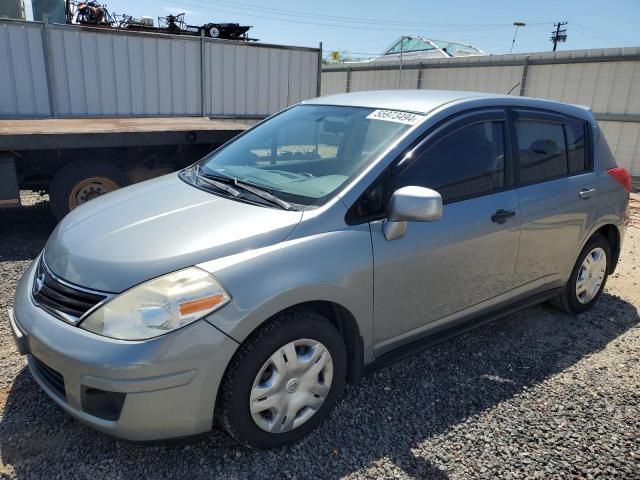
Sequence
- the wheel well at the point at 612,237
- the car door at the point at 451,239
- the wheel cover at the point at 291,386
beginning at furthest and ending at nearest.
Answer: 1. the wheel well at the point at 612,237
2. the car door at the point at 451,239
3. the wheel cover at the point at 291,386

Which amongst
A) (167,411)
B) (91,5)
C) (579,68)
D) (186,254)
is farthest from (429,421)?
(91,5)

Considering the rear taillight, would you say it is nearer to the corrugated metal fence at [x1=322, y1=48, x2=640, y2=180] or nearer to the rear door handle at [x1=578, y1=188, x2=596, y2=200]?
the rear door handle at [x1=578, y1=188, x2=596, y2=200]

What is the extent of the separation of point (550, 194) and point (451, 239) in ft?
3.53

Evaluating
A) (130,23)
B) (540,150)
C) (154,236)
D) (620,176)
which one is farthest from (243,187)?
(130,23)

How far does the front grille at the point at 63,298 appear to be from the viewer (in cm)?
220

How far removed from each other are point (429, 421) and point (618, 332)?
2.17m

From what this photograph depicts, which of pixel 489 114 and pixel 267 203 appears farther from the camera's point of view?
pixel 489 114

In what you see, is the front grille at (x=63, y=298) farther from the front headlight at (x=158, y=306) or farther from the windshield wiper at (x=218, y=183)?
the windshield wiper at (x=218, y=183)

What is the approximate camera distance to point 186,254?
7.37 ft

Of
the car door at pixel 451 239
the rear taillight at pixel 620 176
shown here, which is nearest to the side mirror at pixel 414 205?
the car door at pixel 451 239

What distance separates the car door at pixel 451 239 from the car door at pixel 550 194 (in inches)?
5.7

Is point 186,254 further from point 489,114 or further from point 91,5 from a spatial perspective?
point 91,5

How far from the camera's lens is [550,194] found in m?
3.51

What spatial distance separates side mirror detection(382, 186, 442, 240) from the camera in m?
Answer: 2.46
